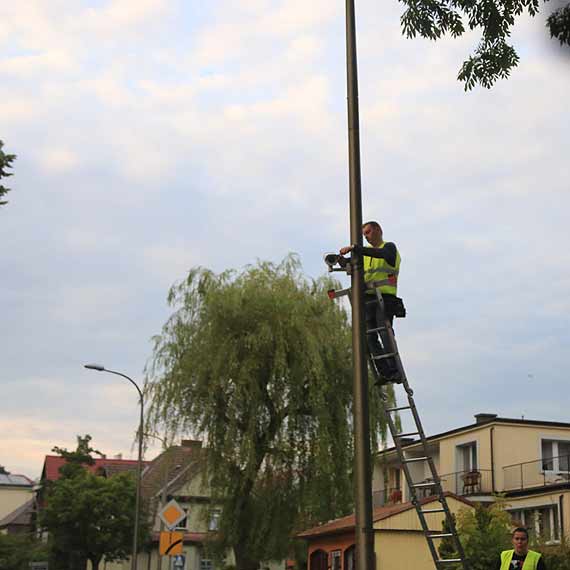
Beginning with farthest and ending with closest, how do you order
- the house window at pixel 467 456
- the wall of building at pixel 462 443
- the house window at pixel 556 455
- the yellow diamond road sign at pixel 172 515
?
1. the house window at pixel 467 456
2. the wall of building at pixel 462 443
3. the house window at pixel 556 455
4. the yellow diamond road sign at pixel 172 515

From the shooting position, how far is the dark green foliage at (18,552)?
60.5 meters

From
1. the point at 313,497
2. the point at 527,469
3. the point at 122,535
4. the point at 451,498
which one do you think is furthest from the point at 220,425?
the point at 122,535

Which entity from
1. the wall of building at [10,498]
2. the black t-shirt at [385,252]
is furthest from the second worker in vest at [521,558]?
the wall of building at [10,498]

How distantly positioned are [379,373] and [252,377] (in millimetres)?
18864

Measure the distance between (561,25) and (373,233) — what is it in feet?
9.40

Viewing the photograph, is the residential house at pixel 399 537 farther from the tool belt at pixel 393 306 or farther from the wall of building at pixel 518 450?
the tool belt at pixel 393 306

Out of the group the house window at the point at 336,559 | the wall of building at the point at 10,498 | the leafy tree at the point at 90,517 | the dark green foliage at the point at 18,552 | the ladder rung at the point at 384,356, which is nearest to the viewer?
the ladder rung at the point at 384,356

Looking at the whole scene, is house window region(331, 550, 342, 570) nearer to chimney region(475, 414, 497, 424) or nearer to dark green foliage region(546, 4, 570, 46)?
chimney region(475, 414, 497, 424)

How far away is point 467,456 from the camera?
44938 millimetres

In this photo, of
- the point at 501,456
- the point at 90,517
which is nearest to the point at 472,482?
the point at 501,456

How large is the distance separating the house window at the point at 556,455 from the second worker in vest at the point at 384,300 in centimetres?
3347

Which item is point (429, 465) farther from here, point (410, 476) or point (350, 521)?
point (350, 521)

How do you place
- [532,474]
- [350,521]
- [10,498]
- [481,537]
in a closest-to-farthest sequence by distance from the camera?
[481,537]
[350,521]
[532,474]
[10,498]

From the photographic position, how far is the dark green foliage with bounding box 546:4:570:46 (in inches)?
388
